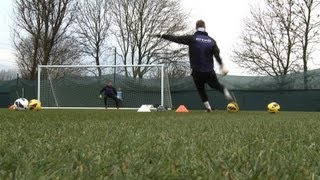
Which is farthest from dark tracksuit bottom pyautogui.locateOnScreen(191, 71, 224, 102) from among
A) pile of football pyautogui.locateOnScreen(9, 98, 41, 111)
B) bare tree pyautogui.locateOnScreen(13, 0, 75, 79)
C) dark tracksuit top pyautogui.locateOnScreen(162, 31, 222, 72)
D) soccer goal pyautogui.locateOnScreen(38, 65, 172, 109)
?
bare tree pyautogui.locateOnScreen(13, 0, 75, 79)

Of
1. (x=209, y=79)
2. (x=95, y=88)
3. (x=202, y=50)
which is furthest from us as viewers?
(x=95, y=88)

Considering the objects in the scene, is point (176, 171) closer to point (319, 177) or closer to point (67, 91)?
point (319, 177)

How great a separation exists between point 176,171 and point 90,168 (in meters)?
0.39

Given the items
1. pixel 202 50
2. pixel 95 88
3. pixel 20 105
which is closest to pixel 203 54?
pixel 202 50

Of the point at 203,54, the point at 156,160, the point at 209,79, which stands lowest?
the point at 156,160

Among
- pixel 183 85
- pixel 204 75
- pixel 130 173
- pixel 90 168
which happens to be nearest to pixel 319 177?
pixel 130 173

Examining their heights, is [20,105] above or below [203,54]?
below

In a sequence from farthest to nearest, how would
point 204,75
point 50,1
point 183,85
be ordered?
1. point 50,1
2. point 183,85
3. point 204,75

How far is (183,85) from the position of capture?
31.3m

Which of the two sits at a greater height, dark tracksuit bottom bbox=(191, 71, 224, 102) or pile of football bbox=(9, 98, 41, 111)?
dark tracksuit bottom bbox=(191, 71, 224, 102)

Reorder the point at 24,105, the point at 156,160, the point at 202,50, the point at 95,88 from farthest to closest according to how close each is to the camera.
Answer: the point at 95,88, the point at 24,105, the point at 202,50, the point at 156,160

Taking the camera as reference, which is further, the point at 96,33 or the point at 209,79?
the point at 96,33

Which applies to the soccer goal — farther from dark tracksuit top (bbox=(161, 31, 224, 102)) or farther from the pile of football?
dark tracksuit top (bbox=(161, 31, 224, 102))

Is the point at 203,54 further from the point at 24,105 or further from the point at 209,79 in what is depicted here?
the point at 24,105
